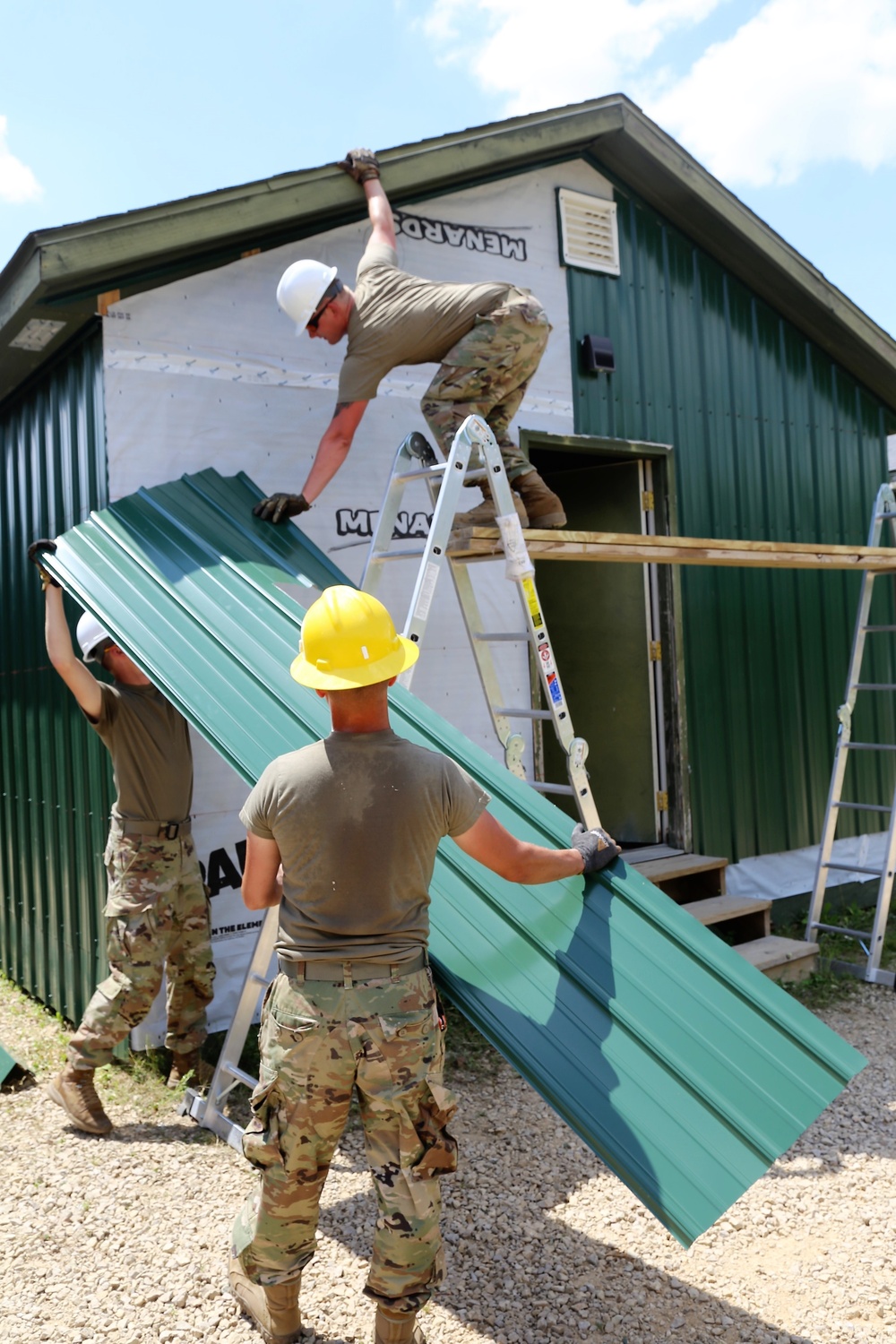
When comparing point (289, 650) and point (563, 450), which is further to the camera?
point (563, 450)

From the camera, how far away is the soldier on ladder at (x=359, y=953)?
2363mm

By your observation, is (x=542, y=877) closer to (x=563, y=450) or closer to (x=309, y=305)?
(x=309, y=305)

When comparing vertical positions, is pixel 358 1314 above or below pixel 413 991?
below

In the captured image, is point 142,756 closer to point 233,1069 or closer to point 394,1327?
point 233,1069

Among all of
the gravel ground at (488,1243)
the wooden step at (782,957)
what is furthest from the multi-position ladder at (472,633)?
the wooden step at (782,957)

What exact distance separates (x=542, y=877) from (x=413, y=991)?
48cm

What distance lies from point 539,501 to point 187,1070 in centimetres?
290

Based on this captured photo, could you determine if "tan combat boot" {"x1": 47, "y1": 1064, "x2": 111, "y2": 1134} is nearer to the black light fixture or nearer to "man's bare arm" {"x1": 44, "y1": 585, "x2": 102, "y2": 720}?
"man's bare arm" {"x1": 44, "y1": 585, "x2": 102, "y2": 720}

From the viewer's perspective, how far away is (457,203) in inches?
234

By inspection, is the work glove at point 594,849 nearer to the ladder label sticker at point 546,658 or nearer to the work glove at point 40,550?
the ladder label sticker at point 546,658

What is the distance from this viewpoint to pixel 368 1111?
246 cm

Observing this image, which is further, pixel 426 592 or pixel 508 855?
pixel 426 592

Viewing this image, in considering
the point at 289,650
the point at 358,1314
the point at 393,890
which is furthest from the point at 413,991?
the point at 289,650

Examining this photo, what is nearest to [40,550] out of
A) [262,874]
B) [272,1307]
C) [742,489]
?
[262,874]
